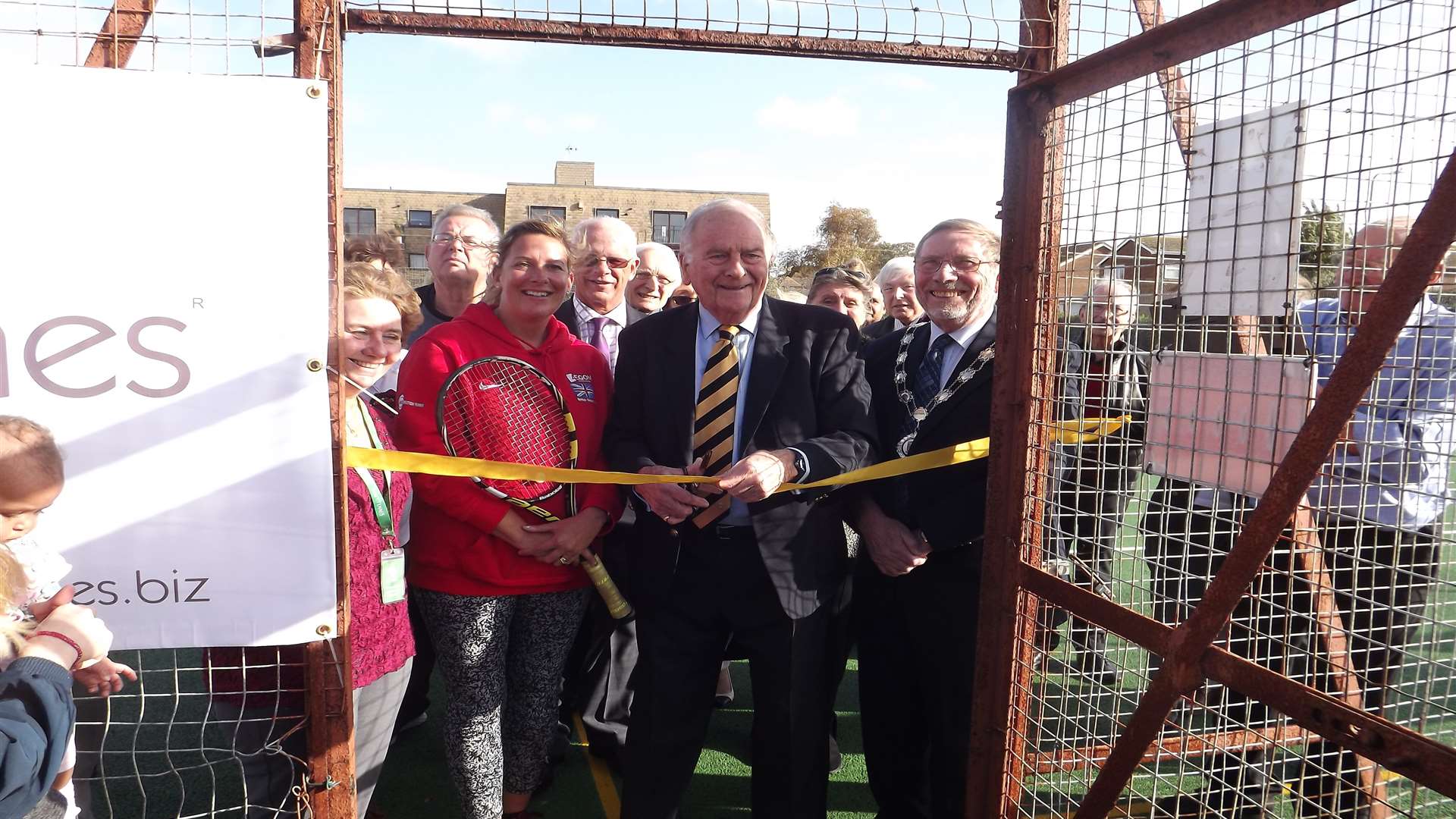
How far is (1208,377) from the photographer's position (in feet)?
6.73

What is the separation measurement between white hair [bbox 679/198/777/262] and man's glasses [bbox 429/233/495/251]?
1.64 m

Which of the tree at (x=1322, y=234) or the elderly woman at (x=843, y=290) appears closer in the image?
the tree at (x=1322, y=234)

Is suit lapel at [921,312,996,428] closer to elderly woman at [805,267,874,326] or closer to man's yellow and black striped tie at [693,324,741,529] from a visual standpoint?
man's yellow and black striped tie at [693,324,741,529]

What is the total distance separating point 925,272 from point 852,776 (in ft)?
7.59

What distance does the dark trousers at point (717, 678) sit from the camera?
292cm

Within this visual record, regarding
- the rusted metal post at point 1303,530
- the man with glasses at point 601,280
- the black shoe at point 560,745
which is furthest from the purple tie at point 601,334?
the rusted metal post at point 1303,530

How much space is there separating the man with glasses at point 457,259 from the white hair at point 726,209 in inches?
64.3

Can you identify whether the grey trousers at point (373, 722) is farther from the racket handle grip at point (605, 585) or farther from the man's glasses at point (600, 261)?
the man's glasses at point (600, 261)

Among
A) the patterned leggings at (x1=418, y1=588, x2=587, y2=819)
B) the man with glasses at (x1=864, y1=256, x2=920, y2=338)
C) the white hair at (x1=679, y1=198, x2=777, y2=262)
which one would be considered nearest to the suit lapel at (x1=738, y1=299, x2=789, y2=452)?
the white hair at (x1=679, y1=198, x2=777, y2=262)

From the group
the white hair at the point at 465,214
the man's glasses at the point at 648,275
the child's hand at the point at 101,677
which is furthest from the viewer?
the man's glasses at the point at 648,275

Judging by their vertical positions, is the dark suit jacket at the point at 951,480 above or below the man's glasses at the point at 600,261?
below

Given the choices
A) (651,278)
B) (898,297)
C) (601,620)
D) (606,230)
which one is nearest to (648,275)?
(651,278)

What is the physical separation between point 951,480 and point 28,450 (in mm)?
2517

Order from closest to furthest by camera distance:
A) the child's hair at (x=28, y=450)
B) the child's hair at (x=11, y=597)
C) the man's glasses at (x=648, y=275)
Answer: the child's hair at (x=11, y=597) → the child's hair at (x=28, y=450) → the man's glasses at (x=648, y=275)
